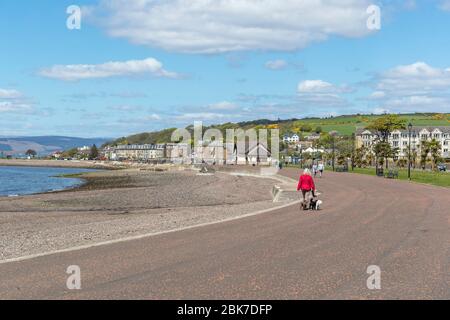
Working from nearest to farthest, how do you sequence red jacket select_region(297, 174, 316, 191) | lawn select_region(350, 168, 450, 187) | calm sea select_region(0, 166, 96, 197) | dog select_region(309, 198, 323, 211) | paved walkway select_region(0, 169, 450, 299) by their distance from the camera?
paved walkway select_region(0, 169, 450, 299)
dog select_region(309, 198, 323, 211)
red jacket select_region(297, 174, 316, 191)
lawn select_region(350, 168, 450, 187)
calm sea select_region(0, 166, 96, 197)

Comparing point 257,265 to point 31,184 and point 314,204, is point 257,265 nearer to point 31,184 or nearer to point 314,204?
point 314,204

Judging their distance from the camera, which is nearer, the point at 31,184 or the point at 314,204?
the point at 314,204

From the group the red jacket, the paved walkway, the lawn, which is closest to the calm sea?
the lawn

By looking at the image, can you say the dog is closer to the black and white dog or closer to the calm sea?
the black and white dog

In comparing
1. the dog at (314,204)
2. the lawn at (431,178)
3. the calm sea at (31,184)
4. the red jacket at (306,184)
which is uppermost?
the red jacket at (306,184)

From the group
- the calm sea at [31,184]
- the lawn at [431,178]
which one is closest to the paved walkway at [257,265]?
the lawn at [431,178]

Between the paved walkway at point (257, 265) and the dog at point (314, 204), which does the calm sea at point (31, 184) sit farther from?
the paved walkway at point (257, 265)

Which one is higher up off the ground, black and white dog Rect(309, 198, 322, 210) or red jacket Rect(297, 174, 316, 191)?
red jacket Rect(297, 174, 316, 191)

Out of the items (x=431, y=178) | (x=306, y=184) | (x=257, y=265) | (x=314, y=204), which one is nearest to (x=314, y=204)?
(x=314, y=204)

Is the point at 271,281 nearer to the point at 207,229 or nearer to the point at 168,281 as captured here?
the point at 168,281

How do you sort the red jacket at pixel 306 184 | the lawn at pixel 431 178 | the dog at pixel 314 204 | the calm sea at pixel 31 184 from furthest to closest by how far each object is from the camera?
the calm sea at pixel 31 184 → the lawn at pixel 431 178 → the red jacket at pixel 306 184 → the dog at pixel 314 204

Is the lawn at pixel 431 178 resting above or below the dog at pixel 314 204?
below
